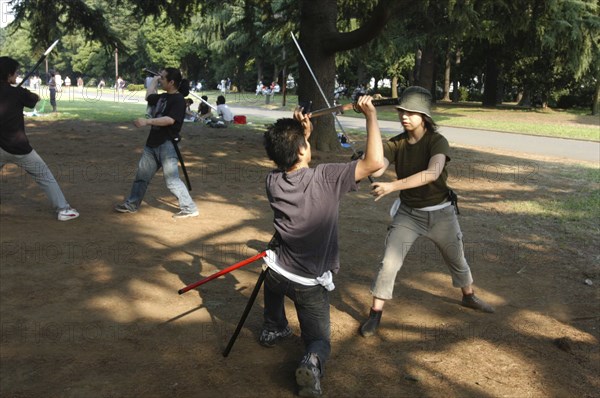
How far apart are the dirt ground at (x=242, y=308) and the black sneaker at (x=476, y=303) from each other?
4.7 inches

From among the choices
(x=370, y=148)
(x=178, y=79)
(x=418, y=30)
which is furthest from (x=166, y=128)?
(x=418, y=30)

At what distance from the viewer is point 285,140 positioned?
327cm

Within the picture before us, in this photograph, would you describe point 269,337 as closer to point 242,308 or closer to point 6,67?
point 242,308

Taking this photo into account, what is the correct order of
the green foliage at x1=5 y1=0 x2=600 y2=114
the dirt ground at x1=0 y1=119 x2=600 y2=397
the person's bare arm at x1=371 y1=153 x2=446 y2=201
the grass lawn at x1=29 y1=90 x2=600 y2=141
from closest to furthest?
the dirt ground at x1=0 y1=119 x2=600 y2=397, the person's bare arm at x1=371 y1=153 x2=446 y2=201, the green foliage at x1=5 y1=0 x2=600 y2=114, the grass lawn at x1=29 y1=90 x2=600 y2=141

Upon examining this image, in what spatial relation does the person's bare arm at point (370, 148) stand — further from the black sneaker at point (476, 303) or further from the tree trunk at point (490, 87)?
the tree trunk at point (490, 87)

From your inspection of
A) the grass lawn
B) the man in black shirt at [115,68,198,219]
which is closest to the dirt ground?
the man in black shirt at [115,68,198,219]

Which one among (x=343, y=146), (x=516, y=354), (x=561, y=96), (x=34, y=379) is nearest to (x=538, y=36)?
(x=343, y=146)

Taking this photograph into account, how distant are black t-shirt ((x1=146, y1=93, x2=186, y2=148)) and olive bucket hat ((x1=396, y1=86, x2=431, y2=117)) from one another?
11.8 feet

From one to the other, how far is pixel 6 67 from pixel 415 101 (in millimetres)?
4768

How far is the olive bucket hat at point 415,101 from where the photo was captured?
160 inches

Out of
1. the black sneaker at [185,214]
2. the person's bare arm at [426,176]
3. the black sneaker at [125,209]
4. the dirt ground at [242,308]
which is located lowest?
the dirt ground at [242,308]

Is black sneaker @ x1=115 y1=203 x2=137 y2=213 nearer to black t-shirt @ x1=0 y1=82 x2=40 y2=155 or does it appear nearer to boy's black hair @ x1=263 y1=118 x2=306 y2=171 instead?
black t-shirt @ x1=0 y1=82 x2=40 y2=155

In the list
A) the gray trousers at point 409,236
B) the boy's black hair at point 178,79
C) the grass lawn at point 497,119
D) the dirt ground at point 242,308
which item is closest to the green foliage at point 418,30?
the grass lawn at point 497,119

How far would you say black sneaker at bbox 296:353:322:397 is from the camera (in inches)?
129
